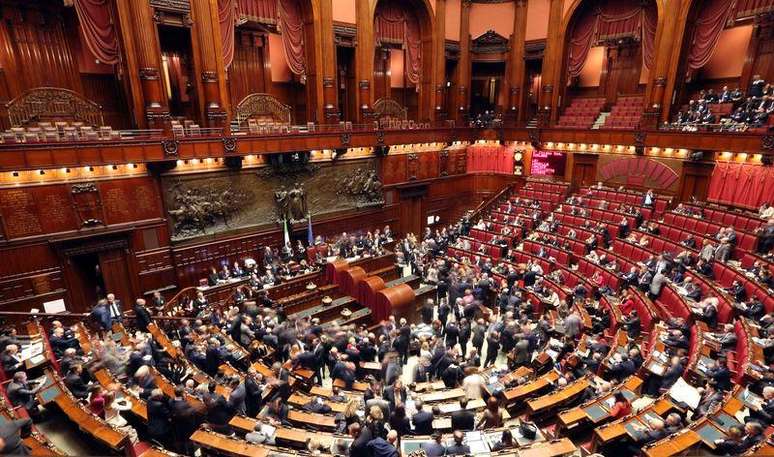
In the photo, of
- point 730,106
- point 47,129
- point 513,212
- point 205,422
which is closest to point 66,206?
point 47,129

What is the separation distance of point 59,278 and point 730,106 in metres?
20.1

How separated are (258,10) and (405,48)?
21.5ft

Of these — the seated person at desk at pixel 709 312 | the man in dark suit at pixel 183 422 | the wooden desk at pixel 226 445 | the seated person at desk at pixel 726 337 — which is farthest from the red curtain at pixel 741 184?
the man in dark suit at pixel 183 422

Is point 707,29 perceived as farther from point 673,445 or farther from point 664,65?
point 673,445

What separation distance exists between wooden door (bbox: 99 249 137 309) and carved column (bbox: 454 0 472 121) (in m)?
14.7

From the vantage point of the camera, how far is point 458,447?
5.18 meters

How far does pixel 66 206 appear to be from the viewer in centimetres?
1040

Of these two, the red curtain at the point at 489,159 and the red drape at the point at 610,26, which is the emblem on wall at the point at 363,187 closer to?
the red curtain at the point at 489,159

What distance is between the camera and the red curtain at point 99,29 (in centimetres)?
1113

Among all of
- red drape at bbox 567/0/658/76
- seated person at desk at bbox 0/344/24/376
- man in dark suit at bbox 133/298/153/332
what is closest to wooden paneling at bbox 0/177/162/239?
man in dark suit at bbox 133/298/153/332

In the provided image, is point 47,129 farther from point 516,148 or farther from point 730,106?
point 730,106

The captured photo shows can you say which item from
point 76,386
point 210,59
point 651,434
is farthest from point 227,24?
point 651,434

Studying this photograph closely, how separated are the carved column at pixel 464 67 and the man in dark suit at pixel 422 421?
52.9 feet

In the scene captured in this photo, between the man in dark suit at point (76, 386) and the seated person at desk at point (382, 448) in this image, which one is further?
the man in dark suit at point (76, 386)
